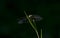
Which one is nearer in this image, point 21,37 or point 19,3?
point 21,37

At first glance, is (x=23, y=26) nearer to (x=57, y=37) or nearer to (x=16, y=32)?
(x=16, y=32)

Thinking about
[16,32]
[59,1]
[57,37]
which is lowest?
[57,37]

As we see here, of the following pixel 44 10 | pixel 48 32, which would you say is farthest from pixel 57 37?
pixel 44 10

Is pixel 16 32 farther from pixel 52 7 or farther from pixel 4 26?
pixel 52 7

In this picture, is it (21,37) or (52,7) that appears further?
(52,7)

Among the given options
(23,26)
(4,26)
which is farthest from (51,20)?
(4,26)

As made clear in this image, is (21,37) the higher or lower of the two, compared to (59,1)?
lower
